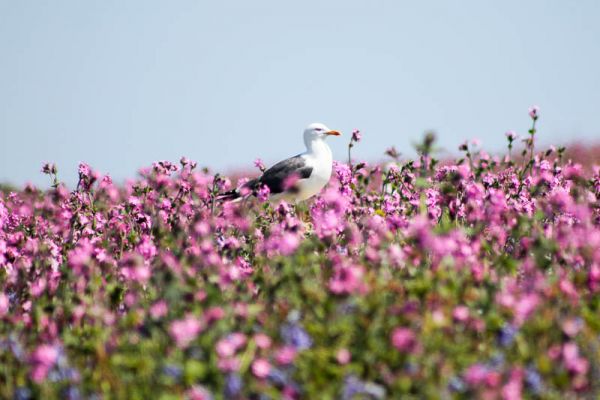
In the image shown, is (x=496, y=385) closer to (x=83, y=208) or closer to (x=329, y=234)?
(x=329, y=234)

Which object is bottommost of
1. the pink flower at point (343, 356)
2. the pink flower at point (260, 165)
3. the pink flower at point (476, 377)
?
the pink flower at point (476, 377)

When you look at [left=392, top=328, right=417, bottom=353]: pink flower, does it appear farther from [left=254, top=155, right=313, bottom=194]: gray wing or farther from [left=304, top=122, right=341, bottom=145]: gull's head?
[left=304, top=122, right=341, bottom=145]: gull's head

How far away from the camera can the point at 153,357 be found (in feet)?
12.8

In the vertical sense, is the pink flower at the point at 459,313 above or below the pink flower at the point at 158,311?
below

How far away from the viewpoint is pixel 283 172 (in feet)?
31.7

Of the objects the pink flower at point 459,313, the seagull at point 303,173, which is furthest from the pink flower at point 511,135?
the pink flower at point 459,313

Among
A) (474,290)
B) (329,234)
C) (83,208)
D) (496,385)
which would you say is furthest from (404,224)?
(83,208)

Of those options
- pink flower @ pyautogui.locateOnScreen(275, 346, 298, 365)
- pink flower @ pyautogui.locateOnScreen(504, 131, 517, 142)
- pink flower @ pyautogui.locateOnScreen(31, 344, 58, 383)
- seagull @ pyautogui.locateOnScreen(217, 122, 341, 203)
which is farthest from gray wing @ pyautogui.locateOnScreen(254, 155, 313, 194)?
pink flower @ pyautogui.locateOnScreen(31, 344, 58, 383)

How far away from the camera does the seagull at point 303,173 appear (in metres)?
9.48

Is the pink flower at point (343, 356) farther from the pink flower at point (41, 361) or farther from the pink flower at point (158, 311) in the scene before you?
the pink flower at point (41, 361)

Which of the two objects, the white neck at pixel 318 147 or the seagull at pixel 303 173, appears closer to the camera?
the seagull at pixel 303 173

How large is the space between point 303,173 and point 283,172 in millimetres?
249

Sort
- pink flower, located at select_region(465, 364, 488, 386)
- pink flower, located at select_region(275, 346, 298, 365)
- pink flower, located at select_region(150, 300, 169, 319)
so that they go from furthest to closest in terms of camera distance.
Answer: pink flower, located at select_region(150, 300, 169, 319) < pink flower, located at select_region(275, 346, 298, 365) < pink flower, located at select_region(465, 364, 488, 386)

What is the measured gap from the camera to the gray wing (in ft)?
30.9
